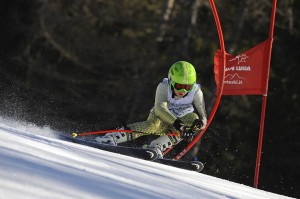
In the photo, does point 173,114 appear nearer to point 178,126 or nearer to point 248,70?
point 178,126

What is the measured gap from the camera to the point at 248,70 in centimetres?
833

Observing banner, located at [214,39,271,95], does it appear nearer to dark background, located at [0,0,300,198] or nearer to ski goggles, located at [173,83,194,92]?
ski goggles, located at [173,83,194,92]

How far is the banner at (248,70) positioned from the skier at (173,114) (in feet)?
2.90

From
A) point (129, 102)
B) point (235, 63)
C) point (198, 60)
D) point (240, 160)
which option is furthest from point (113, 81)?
point (235, 63)

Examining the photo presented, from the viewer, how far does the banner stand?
829 centimetres

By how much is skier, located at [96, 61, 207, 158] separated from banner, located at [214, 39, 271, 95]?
0.88 m

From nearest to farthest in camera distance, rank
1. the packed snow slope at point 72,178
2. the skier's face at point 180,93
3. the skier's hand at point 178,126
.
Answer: the packed snow slope at point 72,178 < the skier's hand at point 178,126 < the skier's face at point 180,93

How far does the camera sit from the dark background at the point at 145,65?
1788cm

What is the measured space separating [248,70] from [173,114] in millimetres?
1387

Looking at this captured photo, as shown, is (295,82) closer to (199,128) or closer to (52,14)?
(52,14)

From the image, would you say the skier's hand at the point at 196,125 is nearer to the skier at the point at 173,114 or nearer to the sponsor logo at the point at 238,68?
the skier at the point at 173,114

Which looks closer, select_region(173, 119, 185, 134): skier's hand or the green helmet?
select_region(173, 119, 185, 134): skier's hand

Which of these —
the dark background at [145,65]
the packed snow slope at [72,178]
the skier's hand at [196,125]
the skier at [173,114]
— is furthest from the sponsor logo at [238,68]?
the dark background at [145,65]

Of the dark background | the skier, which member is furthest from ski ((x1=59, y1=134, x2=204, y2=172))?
the dark background
